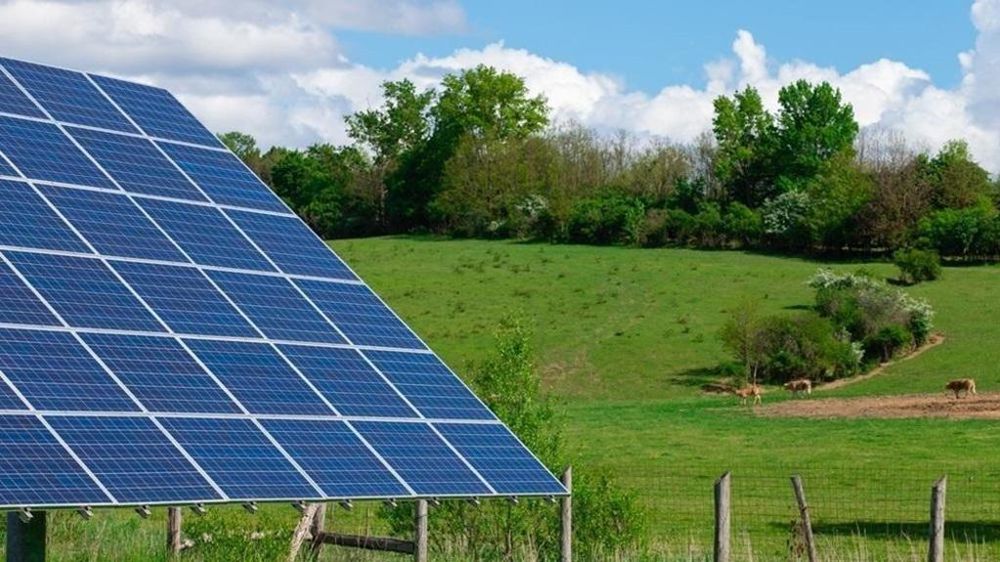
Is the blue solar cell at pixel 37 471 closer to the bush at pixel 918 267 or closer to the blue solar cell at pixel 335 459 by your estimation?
the blue solar cell at pixel 335 459

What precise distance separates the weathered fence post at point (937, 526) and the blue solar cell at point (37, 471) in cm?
988

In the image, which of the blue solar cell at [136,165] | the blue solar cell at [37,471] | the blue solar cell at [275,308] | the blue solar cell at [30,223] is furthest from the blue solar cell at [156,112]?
the blue solar cell at [37,471]

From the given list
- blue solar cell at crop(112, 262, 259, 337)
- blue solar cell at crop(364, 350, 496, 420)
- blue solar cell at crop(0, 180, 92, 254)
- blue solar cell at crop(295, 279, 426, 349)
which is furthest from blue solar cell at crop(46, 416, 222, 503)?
blue solar cell at crop(295, 279, 426, 349)

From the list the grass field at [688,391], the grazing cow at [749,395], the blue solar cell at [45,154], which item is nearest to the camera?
the blue solar cell at [45,154]

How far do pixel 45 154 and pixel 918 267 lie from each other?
7487 centimetres

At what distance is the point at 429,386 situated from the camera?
16953 mm

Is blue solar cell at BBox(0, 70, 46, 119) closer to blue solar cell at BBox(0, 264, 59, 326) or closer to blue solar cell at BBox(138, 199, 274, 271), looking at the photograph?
blue solar cell at BBox(138, 199, 274, 271)

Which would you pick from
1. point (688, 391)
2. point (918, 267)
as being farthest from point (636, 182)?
point (688, 391)

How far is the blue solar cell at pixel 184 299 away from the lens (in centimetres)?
1563

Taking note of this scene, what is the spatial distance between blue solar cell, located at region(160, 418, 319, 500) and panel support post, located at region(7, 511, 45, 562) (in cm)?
126

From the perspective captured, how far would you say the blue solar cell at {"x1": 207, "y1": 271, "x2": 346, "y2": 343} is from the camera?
1655 centimetres

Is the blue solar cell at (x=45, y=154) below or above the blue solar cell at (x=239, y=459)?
above

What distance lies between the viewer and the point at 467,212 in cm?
12019

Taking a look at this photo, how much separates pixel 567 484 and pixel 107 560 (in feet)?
17.1
